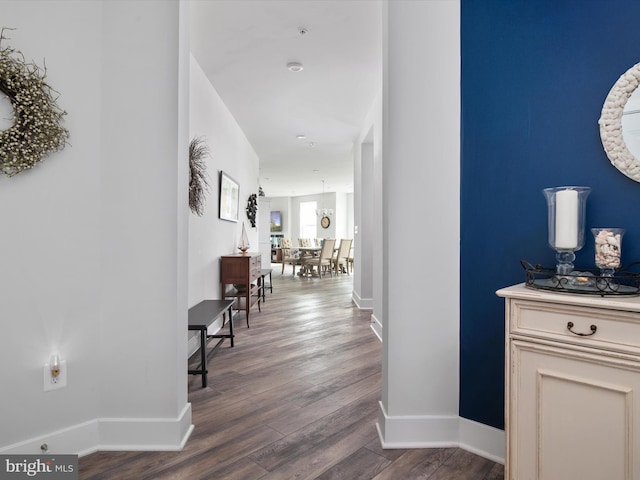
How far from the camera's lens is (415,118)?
76.7 inches

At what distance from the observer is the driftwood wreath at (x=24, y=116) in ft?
5.16

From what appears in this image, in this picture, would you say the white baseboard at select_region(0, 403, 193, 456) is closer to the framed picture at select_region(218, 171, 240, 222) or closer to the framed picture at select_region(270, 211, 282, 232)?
the framed picture at select_region(218, 171, 240, 222)

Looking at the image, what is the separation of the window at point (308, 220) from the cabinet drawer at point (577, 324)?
13.3 m

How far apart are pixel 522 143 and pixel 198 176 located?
2.65 meters

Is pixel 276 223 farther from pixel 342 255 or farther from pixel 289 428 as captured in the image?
pixel 289 428

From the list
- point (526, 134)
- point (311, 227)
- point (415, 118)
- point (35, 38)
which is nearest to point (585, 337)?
point (526, 134)

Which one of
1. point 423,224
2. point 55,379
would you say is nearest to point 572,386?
point 423,224

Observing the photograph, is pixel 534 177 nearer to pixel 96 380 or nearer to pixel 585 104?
pixel 585 104

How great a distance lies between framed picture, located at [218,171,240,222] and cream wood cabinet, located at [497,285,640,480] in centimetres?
359

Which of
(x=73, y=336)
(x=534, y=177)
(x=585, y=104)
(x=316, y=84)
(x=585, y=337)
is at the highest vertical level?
(x=316, y=84)

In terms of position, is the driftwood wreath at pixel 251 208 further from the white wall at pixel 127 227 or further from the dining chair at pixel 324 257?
the white wall at pixel 127 227

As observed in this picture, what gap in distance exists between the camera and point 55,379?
1.77 m

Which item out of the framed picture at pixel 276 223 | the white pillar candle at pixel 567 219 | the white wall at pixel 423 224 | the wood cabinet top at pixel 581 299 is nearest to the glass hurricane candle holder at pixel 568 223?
the white pillar candle at pixel 567 219

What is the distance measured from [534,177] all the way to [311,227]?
13239 mm
